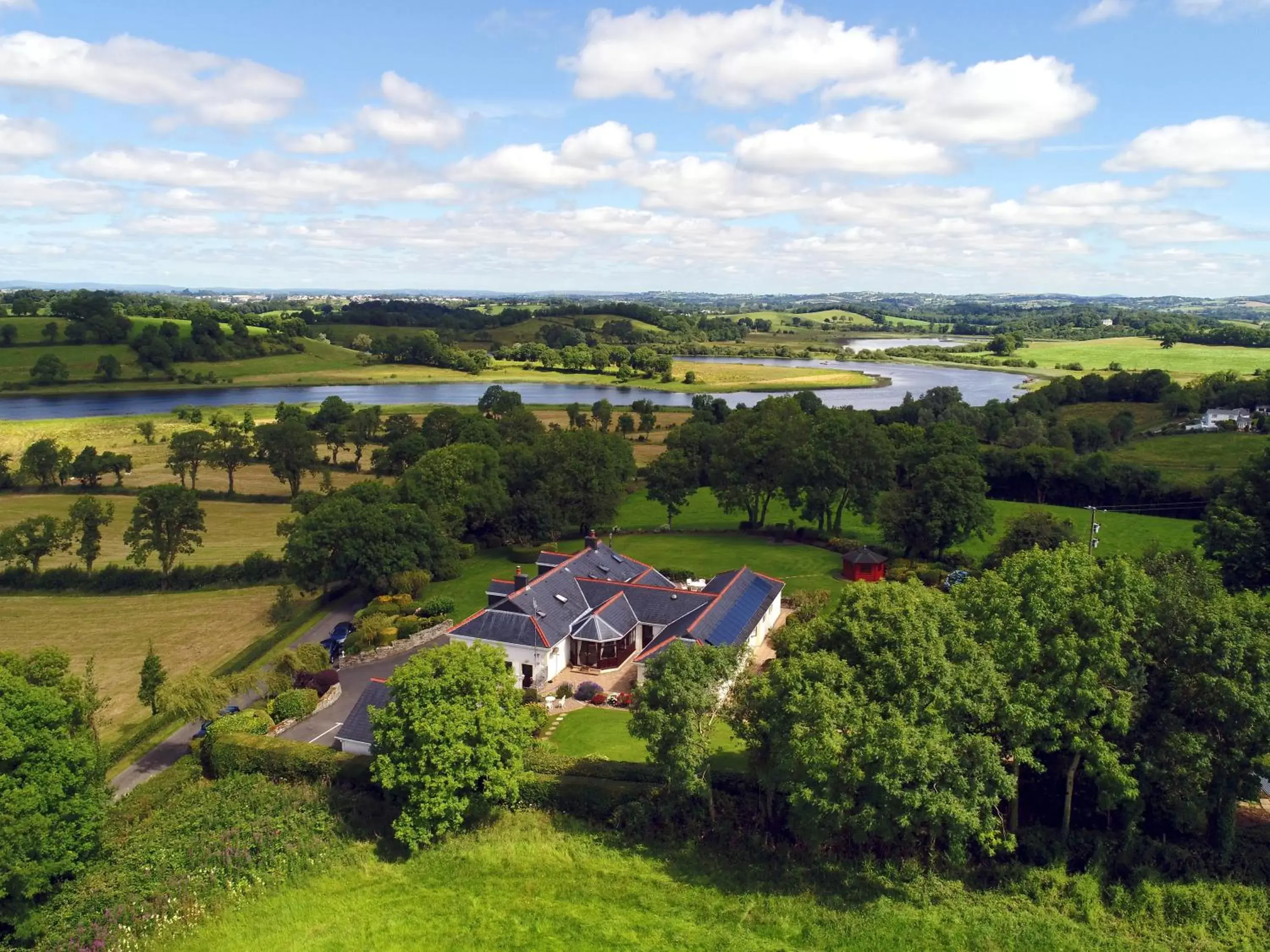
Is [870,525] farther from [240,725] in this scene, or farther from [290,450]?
[290,450]

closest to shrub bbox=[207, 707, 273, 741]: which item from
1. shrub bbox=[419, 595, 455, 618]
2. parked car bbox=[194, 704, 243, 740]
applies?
parked car bbox=[194, 704, 243, 740]

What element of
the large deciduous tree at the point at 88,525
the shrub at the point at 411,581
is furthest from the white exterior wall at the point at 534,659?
the large deciduous tree at the point at 88,525

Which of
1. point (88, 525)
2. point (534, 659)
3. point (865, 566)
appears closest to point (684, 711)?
point (534, 659)

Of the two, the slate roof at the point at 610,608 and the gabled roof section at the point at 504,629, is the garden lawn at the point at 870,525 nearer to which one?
the slate roof at the point at 610,608

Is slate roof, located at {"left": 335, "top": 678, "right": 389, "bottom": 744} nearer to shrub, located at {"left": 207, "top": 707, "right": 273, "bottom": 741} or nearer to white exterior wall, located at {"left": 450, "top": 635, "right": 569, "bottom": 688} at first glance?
shrub, located at {"left": 207, "top": 707, "right": 273, "bottom": 741}

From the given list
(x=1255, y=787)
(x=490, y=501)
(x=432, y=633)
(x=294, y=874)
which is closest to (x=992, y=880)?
(x=1255, y=787)
